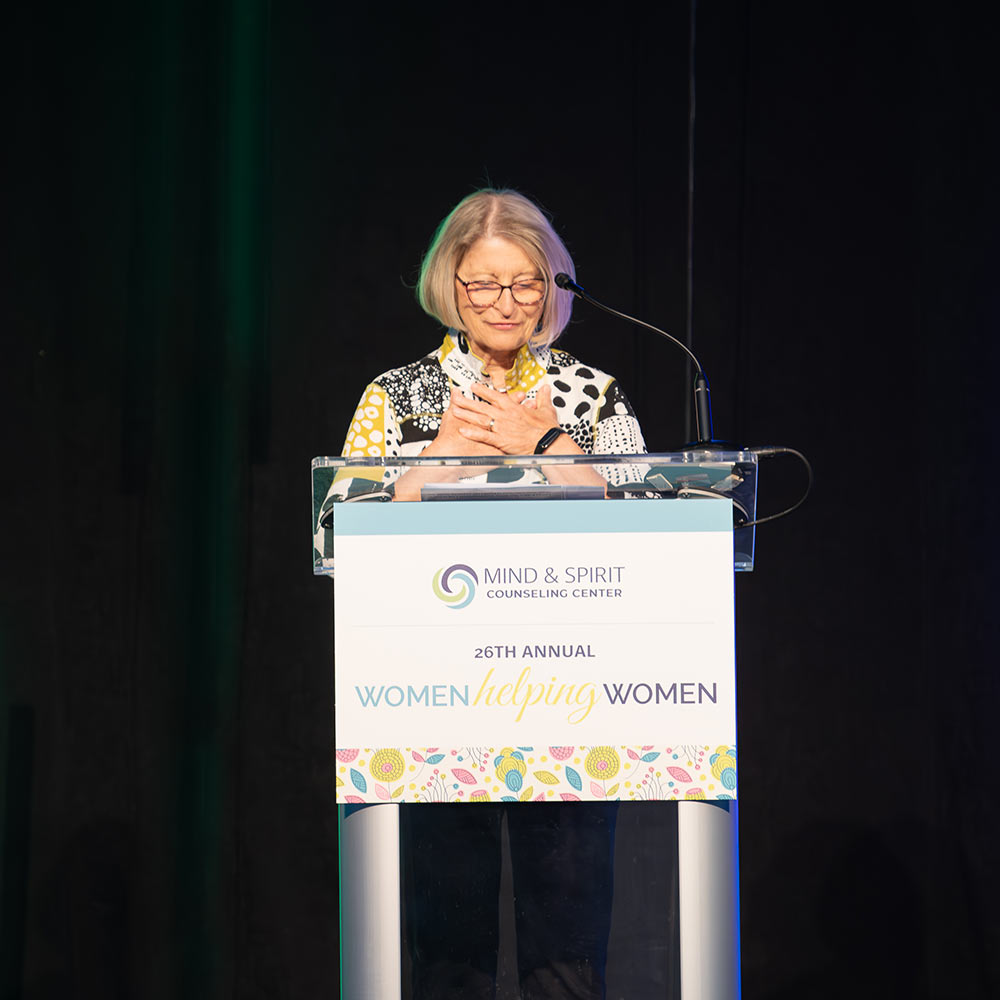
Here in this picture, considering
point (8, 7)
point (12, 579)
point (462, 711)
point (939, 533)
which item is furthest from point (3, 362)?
point (939, 533)

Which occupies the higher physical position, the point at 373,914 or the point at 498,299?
the point at 498,299

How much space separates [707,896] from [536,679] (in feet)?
0.96

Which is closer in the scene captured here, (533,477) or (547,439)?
(533,477)

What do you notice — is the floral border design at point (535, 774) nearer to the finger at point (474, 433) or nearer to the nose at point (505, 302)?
the finger at point (474, 433)

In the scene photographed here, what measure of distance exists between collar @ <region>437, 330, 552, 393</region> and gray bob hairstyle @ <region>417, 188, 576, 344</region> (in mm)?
27

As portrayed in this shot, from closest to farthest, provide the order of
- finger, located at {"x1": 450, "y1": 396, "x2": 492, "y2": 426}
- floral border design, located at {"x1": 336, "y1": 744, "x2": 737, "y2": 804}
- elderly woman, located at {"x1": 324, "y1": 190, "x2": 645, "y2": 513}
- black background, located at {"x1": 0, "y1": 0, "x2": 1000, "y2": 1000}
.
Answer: floral border design, located at {"x1": 336, "y1": 744, "x2": 737, "y2": 804}
finger, located at {"x1": 450, "y1": 396, "x2": 492, "y2": 426}
elderly woman, located at {"x1": 324, "y1": 190, "x2": 645, "y2": 513}
black background, located at {"x1": 0, "y1": 0, "x2": 1000, "y2": 1000}

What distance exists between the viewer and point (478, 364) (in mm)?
1803

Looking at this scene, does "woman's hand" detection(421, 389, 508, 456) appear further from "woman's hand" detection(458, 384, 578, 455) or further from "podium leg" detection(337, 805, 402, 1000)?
"podium leg" detection(337, 805, 402, 1000)

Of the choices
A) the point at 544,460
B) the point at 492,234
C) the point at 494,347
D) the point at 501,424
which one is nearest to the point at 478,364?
the point at 494,347

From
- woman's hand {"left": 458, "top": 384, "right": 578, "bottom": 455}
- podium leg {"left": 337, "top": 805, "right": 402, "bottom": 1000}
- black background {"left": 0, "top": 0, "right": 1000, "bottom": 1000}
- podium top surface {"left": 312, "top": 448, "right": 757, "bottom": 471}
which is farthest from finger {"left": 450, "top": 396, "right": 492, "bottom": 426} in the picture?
black background {"left": 0, "top": 0, "right": 1000, "bottom": 1000}

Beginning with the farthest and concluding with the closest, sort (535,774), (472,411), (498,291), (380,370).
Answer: (380,370), (498,291), (472,411), (535,774)

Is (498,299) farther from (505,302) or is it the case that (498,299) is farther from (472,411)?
(472,411)

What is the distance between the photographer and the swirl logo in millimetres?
1135

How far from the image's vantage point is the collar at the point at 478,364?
178cm
